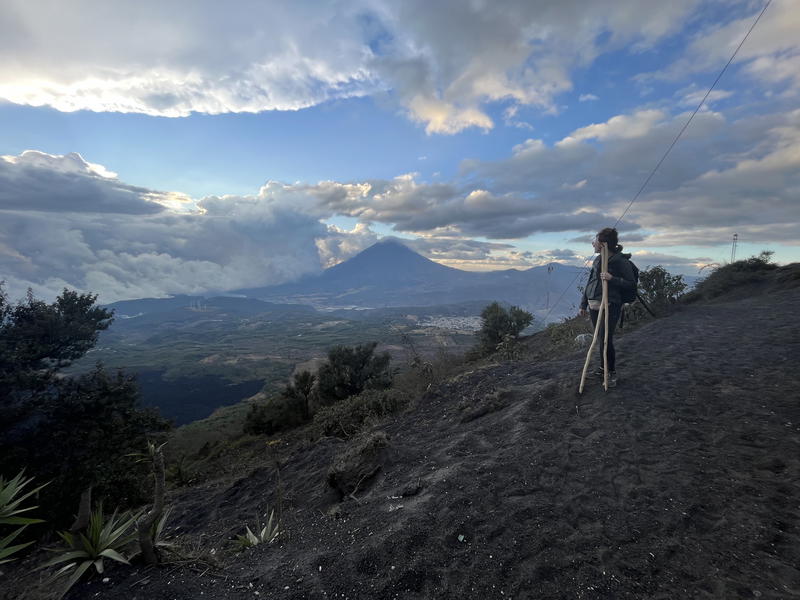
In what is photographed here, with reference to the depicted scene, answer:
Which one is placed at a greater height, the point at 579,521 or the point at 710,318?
the point at 710,318

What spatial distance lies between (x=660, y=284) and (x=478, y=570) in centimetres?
1415

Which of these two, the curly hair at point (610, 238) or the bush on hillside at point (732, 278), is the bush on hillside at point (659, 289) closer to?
the bush on hillside at point (732, 278)

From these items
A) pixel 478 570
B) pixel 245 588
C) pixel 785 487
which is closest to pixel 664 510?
pixel 785 487

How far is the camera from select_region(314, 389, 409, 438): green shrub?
9359 mm

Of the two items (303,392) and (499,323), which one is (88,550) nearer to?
(303,392)

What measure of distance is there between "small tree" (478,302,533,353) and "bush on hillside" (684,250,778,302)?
24.2 feet

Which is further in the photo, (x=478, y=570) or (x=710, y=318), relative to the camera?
(x=710, y=318)

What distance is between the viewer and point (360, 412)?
32.0ft

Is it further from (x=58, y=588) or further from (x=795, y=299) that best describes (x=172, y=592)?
(x=795, y=299)

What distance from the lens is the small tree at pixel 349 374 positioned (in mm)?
16828

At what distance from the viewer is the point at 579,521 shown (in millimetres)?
3217

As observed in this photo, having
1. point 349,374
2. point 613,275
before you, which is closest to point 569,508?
point 613,275

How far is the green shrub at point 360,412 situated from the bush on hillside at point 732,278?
1230 cm

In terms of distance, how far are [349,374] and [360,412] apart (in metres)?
7.55
